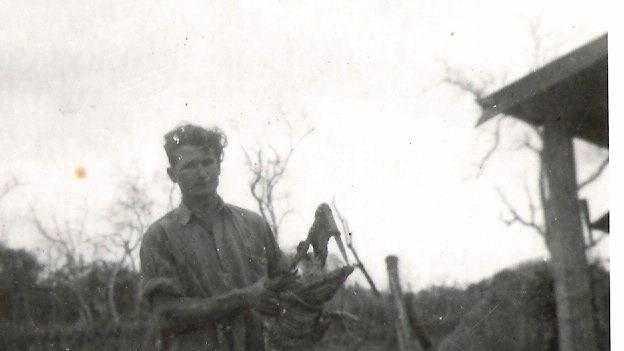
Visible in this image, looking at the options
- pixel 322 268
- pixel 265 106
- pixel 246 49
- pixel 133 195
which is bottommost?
pixel 322 268

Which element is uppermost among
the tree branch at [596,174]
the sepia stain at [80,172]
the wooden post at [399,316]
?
the sepia stain at [80,172]

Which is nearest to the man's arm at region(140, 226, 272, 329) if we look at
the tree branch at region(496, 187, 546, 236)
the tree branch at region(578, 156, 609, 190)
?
the tree branch at region(496, 187, 546, 236)

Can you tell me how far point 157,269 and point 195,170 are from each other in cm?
33

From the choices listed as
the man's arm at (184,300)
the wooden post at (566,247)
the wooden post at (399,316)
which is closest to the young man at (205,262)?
the man's arm at (184,300)

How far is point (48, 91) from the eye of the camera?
8.63 ft

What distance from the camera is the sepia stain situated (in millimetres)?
2551

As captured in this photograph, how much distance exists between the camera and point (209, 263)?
2.14 meters

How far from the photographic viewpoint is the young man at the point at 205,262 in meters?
2.04

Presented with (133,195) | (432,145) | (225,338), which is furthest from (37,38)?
(432,145)

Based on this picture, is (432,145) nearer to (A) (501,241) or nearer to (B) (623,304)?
(A) (501,241)

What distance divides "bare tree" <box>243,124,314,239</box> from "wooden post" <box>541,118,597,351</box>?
0.99m

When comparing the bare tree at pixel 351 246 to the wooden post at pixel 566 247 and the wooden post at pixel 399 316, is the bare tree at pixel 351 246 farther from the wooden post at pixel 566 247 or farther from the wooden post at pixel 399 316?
the wooden post at pixel 566 247

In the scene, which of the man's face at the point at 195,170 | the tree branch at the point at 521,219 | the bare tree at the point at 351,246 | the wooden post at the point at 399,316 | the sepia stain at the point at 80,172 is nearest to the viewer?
the man's face at the point at 195,170

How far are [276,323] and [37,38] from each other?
1469 millimetres
